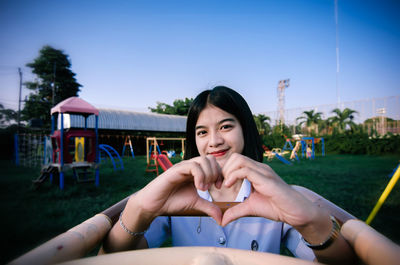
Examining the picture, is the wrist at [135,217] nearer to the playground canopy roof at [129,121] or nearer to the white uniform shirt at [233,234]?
the white uniform shirt at [233,234]

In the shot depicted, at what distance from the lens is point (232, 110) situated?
53.7 inches

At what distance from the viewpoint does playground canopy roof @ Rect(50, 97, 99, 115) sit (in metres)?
5.47

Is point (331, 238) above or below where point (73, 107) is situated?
below

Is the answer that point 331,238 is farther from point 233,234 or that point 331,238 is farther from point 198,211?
point 233,234

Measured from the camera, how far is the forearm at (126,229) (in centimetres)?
80

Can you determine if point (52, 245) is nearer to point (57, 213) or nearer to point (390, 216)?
point (57, 213)

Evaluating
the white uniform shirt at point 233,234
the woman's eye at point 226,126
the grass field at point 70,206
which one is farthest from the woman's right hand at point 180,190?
the grass field at point 70,206

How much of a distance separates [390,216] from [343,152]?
1625cm

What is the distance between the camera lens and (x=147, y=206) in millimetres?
775

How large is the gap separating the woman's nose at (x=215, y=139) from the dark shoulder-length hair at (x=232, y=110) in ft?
0.62

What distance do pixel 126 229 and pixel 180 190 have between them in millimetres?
264

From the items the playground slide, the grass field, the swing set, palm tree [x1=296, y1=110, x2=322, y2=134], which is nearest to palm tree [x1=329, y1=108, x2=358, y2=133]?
palm tree [x1=296, y1=110, x2=322, y2=134]

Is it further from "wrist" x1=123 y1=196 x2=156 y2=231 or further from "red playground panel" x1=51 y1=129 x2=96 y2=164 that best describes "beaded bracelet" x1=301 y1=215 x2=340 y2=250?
"red playground panel" x1=51 y1=129 x2=96 y2=164

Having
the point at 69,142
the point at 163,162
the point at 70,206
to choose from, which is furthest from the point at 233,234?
the point at 69,142
